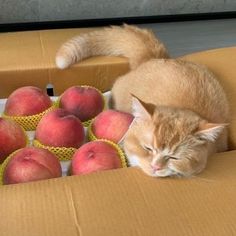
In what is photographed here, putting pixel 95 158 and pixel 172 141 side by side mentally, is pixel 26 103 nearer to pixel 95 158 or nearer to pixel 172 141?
pixel 95 158

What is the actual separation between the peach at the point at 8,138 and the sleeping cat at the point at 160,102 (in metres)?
0.23

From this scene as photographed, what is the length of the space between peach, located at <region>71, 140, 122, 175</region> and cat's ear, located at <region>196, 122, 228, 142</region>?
0.18m

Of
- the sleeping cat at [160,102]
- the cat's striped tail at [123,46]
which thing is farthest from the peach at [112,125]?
the cat's striped tail at [123,46]

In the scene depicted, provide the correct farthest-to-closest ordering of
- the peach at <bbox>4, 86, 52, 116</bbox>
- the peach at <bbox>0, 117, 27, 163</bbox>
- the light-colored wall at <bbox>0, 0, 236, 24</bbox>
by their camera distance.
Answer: the light-colored wall at <bbox>0, 0, 236, 24</bbox>, the peach at <bbox>4, 86, 52, 116</bbox>, the peach at <bbox>0, 117, 27, 163</bbox>

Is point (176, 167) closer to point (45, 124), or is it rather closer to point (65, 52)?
point (45, 124)

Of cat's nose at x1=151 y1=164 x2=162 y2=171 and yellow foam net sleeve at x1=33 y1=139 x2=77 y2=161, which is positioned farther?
yellow foam net sleeve at x1=33 y1=139 x2=77 y2=161

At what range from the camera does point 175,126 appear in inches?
32.0

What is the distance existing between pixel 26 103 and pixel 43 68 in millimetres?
157

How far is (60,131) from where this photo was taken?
92cm

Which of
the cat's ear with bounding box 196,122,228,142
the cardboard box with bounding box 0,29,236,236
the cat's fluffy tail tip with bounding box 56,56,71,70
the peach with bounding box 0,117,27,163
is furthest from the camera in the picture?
the cat's fluffy tail tip with bounding box 56,56,71,70

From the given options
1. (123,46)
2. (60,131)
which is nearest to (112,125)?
(60,131)

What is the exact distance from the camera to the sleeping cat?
80 centimetres

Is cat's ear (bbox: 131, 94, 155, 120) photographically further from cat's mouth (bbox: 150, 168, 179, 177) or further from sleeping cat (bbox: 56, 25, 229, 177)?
cat's mouth (bbox: 150, 168, 179, 177)

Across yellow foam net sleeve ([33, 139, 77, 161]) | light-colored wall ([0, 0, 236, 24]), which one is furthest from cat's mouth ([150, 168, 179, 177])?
light-colored wall ([0, 0, 236, 24])
